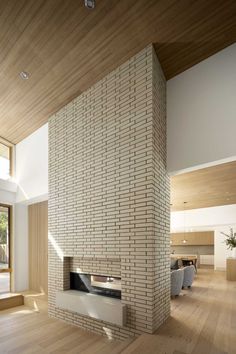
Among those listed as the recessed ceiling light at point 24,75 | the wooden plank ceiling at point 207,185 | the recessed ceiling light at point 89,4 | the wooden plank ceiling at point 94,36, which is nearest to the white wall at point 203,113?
the wooden plank ceiling at point 94,36

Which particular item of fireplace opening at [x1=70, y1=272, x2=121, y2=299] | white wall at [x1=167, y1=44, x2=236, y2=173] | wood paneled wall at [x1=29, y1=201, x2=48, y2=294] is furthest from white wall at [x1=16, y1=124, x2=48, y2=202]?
white wall at [x1=167, y1=44, x2=236, y2=173]

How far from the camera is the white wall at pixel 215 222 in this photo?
485 inches

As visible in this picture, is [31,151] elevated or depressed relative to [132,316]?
elevated

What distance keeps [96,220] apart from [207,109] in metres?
3.00

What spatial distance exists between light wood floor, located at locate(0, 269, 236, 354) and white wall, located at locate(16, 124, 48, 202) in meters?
3.13

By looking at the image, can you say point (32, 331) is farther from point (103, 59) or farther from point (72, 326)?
point (103, 59)

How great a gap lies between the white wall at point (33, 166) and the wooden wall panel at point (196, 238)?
949cm

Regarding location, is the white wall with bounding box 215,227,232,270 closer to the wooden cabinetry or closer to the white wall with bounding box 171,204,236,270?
the white wall with bounding box 171,204,236,270

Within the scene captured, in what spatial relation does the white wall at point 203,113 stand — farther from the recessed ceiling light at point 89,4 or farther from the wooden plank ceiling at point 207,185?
the recessed ceiling light at point 89,4

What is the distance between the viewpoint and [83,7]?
3.95 meters

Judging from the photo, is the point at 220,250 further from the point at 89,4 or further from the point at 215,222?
the point at 89,4

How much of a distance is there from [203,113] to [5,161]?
6.43m

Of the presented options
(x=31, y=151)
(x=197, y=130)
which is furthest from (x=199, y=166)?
(x=31, y=151)

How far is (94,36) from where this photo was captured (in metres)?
4.45
